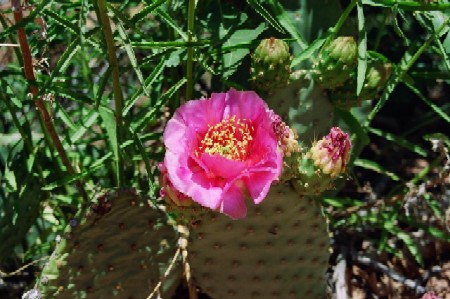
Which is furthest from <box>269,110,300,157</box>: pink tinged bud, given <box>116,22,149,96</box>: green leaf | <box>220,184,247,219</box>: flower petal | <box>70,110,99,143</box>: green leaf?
<box>70,110,99,143</box>: green leaf

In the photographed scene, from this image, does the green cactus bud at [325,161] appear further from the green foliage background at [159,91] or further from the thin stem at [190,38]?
the thin stem at [190,38]

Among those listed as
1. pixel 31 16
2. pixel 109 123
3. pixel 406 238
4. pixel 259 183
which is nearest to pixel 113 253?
pixel 109 123

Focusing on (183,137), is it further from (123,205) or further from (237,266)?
(237,266)

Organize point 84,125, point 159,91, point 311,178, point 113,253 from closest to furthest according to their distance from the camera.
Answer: point 311,178 < point 113,253 < point 84,125 < point 159,91

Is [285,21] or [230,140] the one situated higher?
[285,21]

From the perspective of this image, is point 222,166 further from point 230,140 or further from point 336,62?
point 336,62

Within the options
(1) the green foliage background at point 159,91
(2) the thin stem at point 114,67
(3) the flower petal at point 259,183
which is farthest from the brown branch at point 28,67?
(3) the flower petal at point 259,183
